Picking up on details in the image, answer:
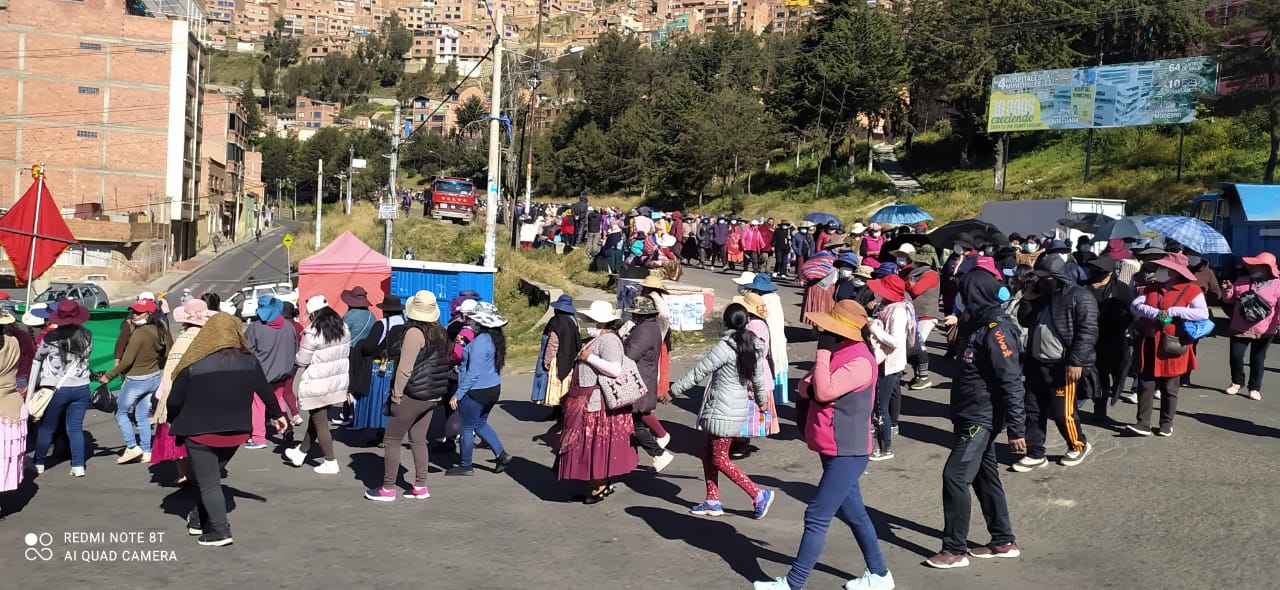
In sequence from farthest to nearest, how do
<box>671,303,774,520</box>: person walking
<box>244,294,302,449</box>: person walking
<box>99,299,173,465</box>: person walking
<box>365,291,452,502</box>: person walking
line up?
<box>244,294,302,449</box>: person walking
<box>99,299,173,465</box>: person walking
<box>365,291,452,502</box>: person walking
<box>671,303,774,520</box>: person walking

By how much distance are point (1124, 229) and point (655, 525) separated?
721 inches

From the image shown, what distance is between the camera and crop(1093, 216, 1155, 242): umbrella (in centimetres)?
2091

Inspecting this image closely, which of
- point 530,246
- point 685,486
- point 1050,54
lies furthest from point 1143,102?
point 685,486

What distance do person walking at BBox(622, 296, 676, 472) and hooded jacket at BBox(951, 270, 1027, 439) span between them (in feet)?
8.14

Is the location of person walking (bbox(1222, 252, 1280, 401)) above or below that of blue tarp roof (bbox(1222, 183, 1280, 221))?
below

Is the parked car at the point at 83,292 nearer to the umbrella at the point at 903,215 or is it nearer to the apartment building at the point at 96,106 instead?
the umbrella at the point at 903,215

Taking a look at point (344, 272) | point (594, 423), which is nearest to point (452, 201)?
point (344, 272)

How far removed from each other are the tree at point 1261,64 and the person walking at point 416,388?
36.5 meters

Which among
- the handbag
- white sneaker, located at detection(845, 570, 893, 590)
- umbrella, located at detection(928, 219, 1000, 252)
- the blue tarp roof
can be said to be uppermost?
the blue tarp roof

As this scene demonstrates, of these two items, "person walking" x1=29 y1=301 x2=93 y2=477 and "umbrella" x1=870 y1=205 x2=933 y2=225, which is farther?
"umbrella" x1=870 y1=205 x2=933 y2=225

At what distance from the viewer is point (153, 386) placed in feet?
32.7

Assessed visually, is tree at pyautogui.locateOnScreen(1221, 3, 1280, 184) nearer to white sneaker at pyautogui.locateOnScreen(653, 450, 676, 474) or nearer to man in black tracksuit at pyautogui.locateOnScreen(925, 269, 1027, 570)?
white sneaker at pyautogui.locateOnScreen(653, 450, 676, 474)

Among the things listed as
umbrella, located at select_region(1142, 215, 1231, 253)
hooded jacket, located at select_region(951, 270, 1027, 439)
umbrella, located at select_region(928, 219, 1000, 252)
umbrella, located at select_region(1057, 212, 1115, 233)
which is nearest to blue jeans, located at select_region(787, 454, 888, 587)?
hooded jacket, located at select_region(951, 270, 1027, 439)

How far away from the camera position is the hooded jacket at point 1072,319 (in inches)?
331
